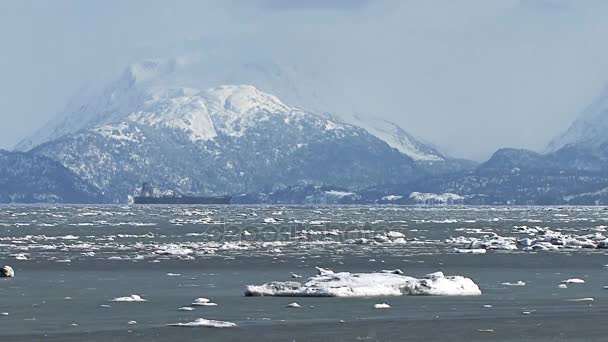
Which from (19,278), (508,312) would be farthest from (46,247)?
(508,312)

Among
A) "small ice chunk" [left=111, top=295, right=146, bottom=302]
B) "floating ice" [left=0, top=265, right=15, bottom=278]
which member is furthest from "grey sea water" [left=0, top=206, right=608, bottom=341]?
"floating ice" [left=0, top=265, right=15, bottom=278]

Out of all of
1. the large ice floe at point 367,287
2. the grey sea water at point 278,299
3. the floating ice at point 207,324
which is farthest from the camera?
the large ice floe at point 367,287

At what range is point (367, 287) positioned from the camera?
52562 millimetres

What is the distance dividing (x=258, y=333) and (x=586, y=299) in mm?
16734

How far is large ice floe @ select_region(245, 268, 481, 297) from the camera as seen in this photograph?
5241 cm

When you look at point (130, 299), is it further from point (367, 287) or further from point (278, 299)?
point (367, 287)

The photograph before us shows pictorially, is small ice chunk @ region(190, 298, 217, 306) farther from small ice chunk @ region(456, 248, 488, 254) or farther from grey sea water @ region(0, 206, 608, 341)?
small ice chunk @ region(456, 248, 488, 254)

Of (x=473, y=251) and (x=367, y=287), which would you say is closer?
(x=367, y=287)

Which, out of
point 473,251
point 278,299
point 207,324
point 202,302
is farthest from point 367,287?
→ point 473,251

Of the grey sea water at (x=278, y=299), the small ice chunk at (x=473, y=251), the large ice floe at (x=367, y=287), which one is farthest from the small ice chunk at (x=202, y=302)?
the small ice chunk at (x=473, y=251)

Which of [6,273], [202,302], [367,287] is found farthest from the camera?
[6,273]

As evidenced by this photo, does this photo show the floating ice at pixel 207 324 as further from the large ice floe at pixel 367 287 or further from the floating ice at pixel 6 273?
the floating ice at pixel 6 273

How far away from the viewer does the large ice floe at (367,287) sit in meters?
52.4

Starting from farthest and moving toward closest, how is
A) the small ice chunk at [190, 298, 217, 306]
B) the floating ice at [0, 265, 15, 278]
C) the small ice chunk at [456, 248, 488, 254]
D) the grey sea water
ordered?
the small ice chunk at [456, 248, 488, 254], the floating ice at [0, 265, 15, 278], the small ice chunk at [190, 298, 217, 306], the grey sea water
